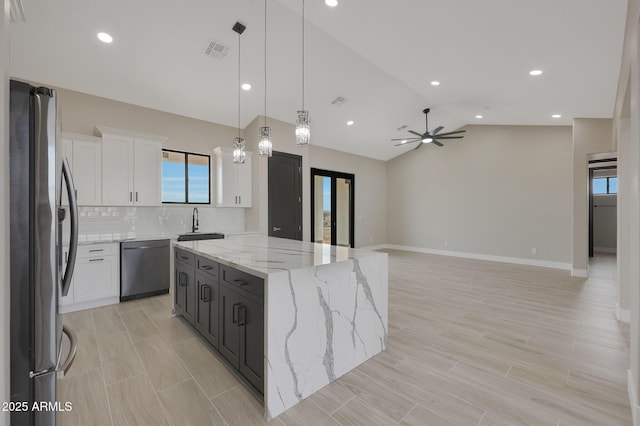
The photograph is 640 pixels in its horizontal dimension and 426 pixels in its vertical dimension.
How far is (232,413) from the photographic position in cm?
185

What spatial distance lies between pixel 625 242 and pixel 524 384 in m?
2.66

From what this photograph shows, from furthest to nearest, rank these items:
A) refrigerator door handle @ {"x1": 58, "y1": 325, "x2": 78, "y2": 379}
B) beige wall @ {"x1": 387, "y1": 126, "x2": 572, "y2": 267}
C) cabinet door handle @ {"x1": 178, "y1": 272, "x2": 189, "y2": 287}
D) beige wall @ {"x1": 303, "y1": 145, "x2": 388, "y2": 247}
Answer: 1. beige wall @ {"x1": 303, "y1": 145, "x2": 388, "y2": 247}
2. beige wall @ {"x1": 387, "y1": 126, "x2": 572, "y2": 267}
3. cabinet door handle @ {"x1": 178, "y1": 272, "x2": 189, "y2": 287}
4. refrigerator door handle @ {"x1": 58, "y1": 325, "x2": 78, "y2": 379}

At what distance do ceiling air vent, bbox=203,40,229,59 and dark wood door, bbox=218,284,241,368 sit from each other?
9.94ft

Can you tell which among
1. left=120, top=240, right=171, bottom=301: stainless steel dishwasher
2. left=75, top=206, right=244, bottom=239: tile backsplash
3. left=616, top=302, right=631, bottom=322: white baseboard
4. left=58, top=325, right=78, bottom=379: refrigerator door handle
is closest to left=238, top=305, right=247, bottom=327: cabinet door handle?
left=58, top=325, right=78, bottom=379: refrigerator door handle

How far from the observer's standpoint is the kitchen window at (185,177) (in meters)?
4.95

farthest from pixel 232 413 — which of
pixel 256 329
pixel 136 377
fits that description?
pixel 136 377

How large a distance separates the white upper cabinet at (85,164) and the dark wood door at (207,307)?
241 centimetres

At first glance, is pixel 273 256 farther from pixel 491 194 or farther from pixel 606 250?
pixel 606 250

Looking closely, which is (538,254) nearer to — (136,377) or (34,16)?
(136,377)

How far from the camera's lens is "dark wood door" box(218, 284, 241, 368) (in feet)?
7.10

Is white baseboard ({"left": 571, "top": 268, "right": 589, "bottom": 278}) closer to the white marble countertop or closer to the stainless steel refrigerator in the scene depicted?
the white marble countertop

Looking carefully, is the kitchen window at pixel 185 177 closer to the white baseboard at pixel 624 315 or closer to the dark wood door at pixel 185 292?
the dark wood door at pixel 185 292

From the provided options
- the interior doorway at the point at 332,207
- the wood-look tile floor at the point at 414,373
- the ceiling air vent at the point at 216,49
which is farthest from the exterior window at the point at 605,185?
the ceiling air vent at the point at 216,49

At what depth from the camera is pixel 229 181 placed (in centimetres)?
526
